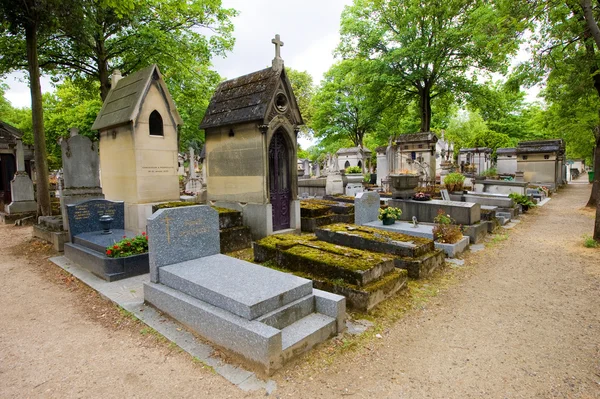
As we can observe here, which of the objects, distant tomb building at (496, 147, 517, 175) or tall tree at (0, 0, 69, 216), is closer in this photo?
tall tree at (0, 0, 69, 216)

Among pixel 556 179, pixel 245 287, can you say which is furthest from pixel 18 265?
pixel 556 179

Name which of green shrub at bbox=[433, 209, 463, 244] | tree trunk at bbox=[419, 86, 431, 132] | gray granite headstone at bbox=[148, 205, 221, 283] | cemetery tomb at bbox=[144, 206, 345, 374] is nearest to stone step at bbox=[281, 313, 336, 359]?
cemetery tomb at bbox=[144, 206, 345, 374]

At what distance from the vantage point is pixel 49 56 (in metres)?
13.6

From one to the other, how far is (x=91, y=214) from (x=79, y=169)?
9.43 ft

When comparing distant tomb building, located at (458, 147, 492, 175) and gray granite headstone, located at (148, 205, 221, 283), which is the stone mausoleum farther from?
distant tomb building, located at (458, 147, 492, 175)

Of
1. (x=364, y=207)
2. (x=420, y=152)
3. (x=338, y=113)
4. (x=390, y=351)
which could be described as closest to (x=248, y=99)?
(x=364, y=207)

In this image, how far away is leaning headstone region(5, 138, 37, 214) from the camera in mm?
13617

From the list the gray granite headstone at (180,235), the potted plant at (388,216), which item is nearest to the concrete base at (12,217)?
the gray granite headstone at (180,235)

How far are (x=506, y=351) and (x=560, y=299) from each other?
2331 millimetres

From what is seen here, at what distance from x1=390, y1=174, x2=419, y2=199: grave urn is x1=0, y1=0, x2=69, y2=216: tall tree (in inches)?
457

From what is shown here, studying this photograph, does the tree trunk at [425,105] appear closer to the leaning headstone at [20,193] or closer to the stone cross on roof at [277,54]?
the stone cross on roof at [277,54]

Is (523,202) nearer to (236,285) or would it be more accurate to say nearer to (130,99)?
(236,285)

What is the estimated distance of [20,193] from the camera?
13.8m

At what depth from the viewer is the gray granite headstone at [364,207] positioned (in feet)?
29.9
